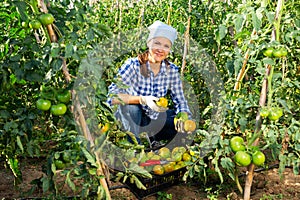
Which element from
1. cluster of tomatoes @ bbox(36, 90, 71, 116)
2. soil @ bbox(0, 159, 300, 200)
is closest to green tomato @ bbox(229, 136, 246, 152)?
soil @ bbox(0, 159, 300, 200)

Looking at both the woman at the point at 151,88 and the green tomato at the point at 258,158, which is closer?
the green tomato at the point at 258,158

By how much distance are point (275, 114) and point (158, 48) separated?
3.83 feet

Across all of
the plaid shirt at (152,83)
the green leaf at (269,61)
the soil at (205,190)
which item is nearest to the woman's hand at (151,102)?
the plaid shirt at (152,83)

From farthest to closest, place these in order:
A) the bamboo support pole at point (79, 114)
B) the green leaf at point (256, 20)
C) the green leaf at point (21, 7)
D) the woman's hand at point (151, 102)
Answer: the woman's hand at point (151, 102) < the green leaf at point (256, 20) < the bamboo support pole at point (79, 114) < the green leaf at point (21, 7)

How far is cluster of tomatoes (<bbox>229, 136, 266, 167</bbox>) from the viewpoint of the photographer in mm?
1968

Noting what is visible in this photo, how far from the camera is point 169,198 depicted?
2525 mm

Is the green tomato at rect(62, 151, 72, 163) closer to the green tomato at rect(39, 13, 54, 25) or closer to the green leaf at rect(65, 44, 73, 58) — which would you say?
the green leaf at rect(65, 44, 73, 58)

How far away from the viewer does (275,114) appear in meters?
1.91

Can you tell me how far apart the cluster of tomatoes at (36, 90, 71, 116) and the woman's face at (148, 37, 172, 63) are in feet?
4.15

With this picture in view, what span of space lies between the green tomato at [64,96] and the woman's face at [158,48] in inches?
49.9

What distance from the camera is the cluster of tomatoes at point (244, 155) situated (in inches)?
77.5

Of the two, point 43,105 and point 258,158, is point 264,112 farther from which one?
point 43,105

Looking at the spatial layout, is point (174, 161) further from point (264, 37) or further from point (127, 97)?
point (264, 37)

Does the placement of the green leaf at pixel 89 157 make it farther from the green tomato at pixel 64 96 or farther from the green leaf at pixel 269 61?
the green leaf at pixel 269 61
